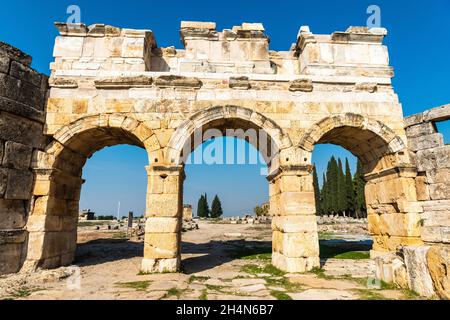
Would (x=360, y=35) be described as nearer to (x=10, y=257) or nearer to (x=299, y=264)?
(x=299, y=264)

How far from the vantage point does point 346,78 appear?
7383 millimetres

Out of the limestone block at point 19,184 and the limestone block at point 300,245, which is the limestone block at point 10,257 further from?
the limestone block at point 300,245

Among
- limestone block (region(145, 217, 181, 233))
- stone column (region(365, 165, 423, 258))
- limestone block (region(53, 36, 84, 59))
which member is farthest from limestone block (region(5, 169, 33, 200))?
stone column (region(365, 165, 423, 258))

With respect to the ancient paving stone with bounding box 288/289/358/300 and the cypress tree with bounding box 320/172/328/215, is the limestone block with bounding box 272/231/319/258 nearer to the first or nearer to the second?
the ancient paving stone with bounding box 288/289/358/300

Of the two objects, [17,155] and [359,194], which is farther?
[359,194]

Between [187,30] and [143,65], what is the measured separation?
1.66 metres

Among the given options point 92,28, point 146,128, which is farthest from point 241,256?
point 92,28

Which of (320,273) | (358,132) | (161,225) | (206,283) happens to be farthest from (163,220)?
(358,132)

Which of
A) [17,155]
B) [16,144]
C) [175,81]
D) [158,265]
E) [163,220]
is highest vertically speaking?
[175,81]

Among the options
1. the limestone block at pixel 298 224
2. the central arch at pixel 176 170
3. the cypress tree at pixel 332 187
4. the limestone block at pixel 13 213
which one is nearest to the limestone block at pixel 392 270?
the limestone block at pixel 298 224

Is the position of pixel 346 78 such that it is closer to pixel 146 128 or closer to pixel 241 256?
pixel 146 128

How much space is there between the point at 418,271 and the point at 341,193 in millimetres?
35807

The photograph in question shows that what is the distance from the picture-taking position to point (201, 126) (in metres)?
6.83

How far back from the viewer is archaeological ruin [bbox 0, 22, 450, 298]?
6.13 m
